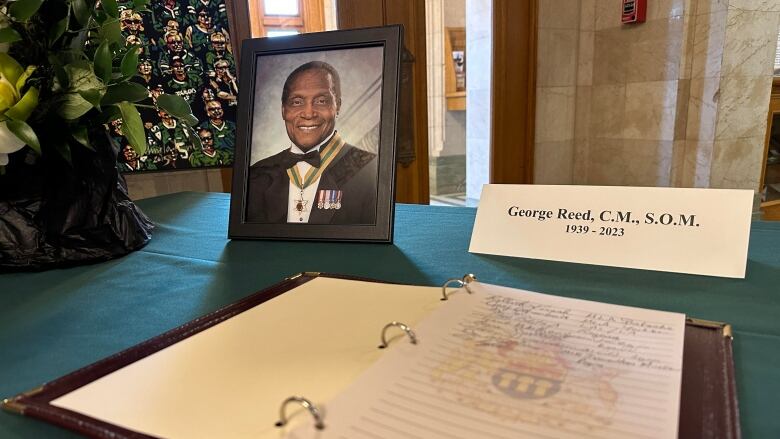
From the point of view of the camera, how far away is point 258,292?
21.8 inches

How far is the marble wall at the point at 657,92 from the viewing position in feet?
7.34

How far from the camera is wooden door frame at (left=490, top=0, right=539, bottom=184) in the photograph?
260cm

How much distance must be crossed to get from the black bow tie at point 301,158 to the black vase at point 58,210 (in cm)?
26

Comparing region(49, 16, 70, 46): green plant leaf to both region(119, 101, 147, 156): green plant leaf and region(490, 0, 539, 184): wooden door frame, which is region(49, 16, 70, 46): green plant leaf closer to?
region(119, 101, 147, 156): green plant leaf

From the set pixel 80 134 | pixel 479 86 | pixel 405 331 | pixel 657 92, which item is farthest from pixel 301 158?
pixel 657 92

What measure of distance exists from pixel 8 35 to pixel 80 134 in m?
0.14

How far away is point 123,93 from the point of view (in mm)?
712

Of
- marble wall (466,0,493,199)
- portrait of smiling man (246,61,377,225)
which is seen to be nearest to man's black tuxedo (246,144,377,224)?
portrait of smiling man (246,61,377,225)

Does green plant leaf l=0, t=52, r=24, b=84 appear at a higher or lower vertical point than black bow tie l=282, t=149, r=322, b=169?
higher

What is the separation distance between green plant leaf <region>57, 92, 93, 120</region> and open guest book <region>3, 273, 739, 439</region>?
0.37 metres

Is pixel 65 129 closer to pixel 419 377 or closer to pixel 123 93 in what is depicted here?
pixel 123 93

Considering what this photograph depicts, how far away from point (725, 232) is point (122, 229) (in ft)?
2.70

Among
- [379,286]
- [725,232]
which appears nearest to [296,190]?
[379,286]

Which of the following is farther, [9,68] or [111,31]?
[111,31]
